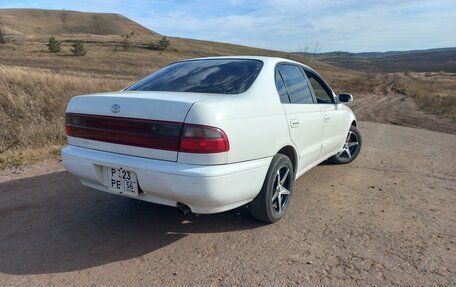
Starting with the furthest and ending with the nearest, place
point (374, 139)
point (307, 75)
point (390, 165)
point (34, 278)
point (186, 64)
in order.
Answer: point (374, 139) → point (390, 165) → point (307, 75) → point (186, 64) → point (34, 278)

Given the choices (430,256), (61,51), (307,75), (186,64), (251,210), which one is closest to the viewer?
(430,256)

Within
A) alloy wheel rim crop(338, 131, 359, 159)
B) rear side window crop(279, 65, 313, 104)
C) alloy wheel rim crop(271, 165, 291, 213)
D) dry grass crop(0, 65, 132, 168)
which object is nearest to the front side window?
rear side window crop(279, 65, 313, 104)

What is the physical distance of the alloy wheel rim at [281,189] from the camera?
3742 mm

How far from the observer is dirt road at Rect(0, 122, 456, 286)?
286 cm

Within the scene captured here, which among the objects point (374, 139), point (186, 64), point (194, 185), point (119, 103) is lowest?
point (374, 139)

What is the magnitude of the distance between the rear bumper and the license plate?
0.05m

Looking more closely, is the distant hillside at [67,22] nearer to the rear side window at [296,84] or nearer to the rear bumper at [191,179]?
the rear side window at [296,84]

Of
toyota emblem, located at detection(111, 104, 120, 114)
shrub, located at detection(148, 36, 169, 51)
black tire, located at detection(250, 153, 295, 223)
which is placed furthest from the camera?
shrub, located at detection(148, 36, 169, 51)

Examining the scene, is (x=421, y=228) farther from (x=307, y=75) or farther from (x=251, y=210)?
(x=307, y=75)

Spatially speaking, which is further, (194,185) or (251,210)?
(251,210)

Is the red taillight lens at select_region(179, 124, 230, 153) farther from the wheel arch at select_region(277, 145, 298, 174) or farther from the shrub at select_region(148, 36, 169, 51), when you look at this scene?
the shrub at select_region(148, 36, 169, 51)

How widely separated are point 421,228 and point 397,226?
224 mm

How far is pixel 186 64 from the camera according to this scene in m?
4.38

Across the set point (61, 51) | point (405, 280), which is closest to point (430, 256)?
point (405, 280)
